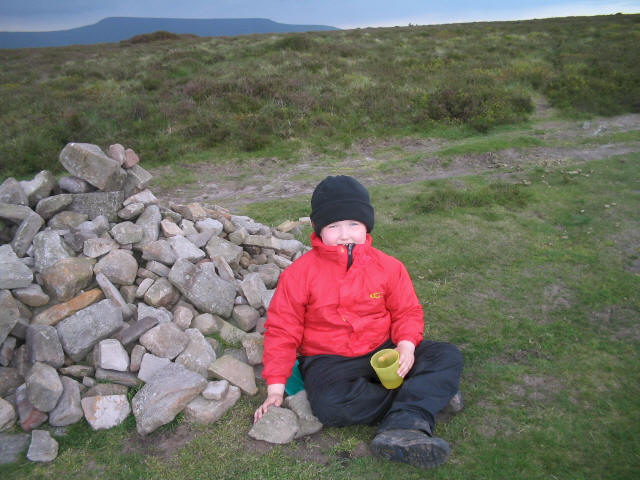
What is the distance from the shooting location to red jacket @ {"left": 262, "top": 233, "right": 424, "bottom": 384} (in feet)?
9.30

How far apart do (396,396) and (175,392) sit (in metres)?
1.38

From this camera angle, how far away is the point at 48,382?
2.73 meters

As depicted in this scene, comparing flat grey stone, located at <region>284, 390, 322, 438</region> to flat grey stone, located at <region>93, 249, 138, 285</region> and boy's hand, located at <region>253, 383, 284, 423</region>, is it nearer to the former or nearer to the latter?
boy's hand, located at <region>253, 383, 284, 423</region>

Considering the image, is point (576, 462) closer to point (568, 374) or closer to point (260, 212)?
point (568, 374)

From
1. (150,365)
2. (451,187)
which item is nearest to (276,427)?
(150,365)

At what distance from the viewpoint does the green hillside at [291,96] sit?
10.0m

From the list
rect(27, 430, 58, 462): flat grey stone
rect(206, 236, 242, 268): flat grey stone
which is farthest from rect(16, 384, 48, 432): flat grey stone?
rect(206, 236, 242, 268): flat grey stone

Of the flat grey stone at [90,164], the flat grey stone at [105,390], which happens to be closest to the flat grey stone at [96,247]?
the flat grey stone at [90,164]

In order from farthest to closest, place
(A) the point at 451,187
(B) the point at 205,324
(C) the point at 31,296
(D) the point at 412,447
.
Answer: (A) the point at 451,187 < (B) the point at 205,324 < (C) the point at 31,296 < (D) the point at 412,447

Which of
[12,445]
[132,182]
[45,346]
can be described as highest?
[132,182]

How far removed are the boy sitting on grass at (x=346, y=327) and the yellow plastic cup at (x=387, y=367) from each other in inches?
1.7

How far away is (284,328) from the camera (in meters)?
2.85

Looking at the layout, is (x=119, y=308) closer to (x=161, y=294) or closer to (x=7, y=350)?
(x=161, y=294)

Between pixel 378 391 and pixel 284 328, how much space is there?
71 cm
